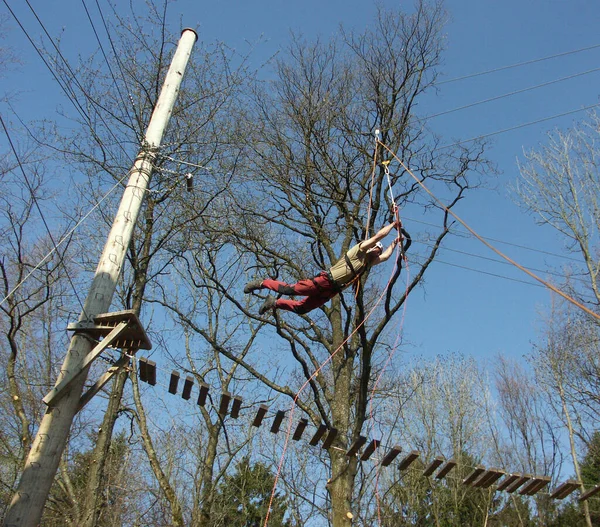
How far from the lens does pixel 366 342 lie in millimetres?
6922

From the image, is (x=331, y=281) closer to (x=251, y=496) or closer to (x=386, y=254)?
(x=386, y=254)

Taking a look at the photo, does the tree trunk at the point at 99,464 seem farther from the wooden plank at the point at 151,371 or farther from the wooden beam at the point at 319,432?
the wooden beam at the point at 319,432

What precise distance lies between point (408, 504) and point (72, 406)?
15644 millimetres

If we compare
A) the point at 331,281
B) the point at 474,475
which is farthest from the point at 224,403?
the point at 474,475

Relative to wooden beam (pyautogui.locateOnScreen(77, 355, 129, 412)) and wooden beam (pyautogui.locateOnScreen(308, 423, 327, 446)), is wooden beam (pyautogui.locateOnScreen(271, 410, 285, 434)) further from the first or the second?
wooden beam (pyautogui.locateOnScreen(77, 355, 129, 412))

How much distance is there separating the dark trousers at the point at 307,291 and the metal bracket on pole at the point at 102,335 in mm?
2355

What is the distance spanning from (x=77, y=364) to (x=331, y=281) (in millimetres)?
2986

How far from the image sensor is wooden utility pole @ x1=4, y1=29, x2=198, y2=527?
3467 millimetres

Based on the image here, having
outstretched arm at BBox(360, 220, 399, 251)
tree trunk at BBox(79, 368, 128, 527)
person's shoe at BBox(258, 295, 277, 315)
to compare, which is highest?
outstretched arm at BBox(360, 220, 399, 251)

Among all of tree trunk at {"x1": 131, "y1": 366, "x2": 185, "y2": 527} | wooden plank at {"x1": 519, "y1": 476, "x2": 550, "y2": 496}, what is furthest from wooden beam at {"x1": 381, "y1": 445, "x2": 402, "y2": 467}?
tree trunk at {"x1": 131, "y1": 366, "x2": 185, "y2": 527}

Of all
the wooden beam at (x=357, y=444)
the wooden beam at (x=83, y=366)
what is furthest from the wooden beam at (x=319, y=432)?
the wooden beam at (x=83, y=366)

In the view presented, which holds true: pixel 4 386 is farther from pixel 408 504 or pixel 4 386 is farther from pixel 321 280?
pixel 408 504

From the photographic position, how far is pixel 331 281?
6.15 m

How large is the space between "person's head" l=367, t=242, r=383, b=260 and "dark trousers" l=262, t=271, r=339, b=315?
1.94 feet
